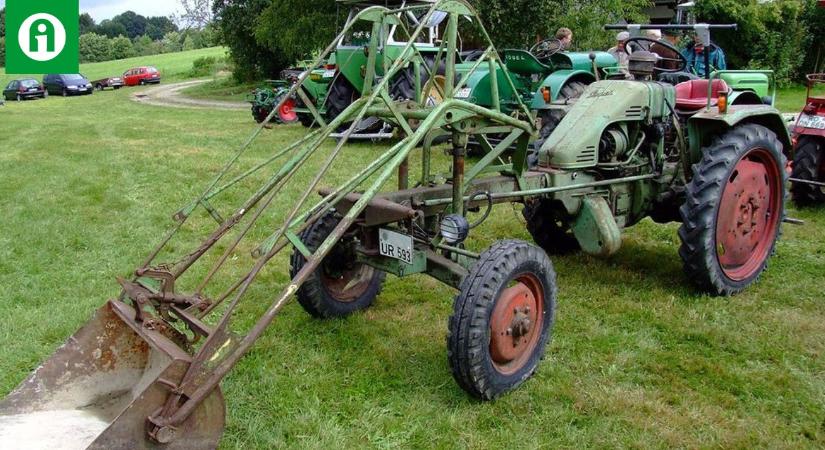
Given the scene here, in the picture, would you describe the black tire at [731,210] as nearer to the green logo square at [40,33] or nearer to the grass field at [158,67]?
the green logo square at [40,33]

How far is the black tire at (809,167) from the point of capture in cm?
678

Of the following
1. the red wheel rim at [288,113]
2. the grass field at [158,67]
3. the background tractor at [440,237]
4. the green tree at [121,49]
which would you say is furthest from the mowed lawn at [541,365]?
the green tree at [121,49]

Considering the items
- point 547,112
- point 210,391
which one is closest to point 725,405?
point 210,391

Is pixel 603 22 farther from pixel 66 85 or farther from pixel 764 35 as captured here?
pixel 66 85

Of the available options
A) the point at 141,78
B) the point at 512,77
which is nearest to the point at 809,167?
the point at 512,77

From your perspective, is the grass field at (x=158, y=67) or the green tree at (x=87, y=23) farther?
the green tree at (x=87, y=23)

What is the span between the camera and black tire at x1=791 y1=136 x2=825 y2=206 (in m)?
6.78

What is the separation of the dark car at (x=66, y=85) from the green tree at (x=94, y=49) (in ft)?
98.5

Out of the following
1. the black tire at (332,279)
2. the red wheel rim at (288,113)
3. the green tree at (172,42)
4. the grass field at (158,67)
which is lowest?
the black tire at (332,279)

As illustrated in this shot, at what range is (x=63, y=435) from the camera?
2.79m

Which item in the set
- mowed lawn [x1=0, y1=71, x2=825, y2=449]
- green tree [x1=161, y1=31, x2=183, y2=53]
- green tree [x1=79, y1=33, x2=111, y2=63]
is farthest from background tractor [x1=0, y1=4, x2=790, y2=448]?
green tree [x1=161, y1=31, x2=183, y2=53]

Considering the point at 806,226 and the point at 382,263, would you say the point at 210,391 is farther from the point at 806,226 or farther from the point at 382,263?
the point at 806,226

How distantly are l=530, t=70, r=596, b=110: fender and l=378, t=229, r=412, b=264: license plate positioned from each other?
4176mm

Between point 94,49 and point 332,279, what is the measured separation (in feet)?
209
